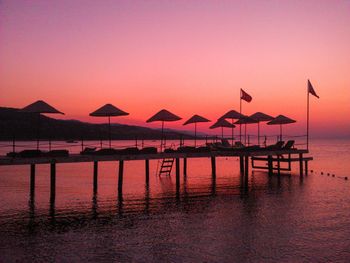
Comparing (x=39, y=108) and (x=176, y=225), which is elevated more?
(x=39, y=108)

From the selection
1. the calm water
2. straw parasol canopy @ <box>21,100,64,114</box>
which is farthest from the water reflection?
straw parasol canopy @ <box>21,100,64,114</box>

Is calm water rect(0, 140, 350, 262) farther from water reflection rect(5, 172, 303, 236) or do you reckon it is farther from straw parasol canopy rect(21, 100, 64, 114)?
straw parasol canopy rect(21, 100, 64, 114)

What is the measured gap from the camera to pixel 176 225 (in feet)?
54.5

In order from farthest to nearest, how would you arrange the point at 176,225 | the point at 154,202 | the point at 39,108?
the point at 39,108, the point at 154,202, the point at 176,225

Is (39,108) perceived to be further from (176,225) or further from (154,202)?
(176,225)

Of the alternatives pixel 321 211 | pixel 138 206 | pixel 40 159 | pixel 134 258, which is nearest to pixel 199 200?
pixel 138 206

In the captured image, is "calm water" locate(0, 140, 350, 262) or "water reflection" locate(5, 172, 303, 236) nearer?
"calm water" locate(0, 140, 350, 262)

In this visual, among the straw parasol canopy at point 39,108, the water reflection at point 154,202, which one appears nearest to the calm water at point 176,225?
the water reflection at point 154,202

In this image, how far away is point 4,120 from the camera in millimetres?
161375

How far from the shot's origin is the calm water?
41.5 ft

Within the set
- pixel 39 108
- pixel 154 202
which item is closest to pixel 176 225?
pixel 154 202

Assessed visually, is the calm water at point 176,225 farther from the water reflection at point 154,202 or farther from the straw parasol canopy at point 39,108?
the straw parasol canopy at point 39,108

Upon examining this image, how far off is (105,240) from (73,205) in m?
8.05

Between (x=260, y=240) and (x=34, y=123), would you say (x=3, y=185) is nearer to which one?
(x=260, y=240)
